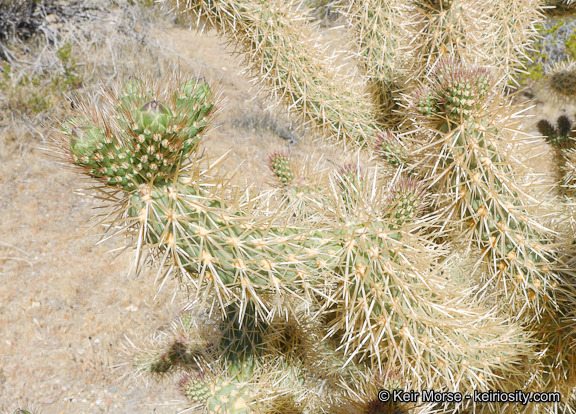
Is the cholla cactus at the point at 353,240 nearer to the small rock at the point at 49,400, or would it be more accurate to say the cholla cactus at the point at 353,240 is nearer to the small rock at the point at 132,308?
the small rock at the point at 49,400

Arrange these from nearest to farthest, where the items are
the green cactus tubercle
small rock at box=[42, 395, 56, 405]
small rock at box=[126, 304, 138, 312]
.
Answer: the green cactus tubercle < small rock at box=[42, 395, 56, 405] < small rock at box=[126, 304, 138, 312]

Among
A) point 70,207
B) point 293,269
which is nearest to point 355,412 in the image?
point 293,269

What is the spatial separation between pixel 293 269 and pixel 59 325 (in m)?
3.28

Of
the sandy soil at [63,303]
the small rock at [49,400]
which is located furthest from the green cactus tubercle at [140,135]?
the small rock at [49,400]

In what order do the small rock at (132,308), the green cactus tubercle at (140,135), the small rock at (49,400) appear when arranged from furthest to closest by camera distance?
1. the small rock at (132,308)
2. the small rock at (49,400)
3. the green cactus tubercle at (140,135)

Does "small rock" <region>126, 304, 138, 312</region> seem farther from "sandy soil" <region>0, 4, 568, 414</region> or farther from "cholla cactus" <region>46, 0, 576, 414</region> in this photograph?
"cholla cactus" <region>46, 0, 576, 414</region>

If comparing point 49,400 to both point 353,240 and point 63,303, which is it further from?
point 353,240

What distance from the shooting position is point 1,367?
3439 mm

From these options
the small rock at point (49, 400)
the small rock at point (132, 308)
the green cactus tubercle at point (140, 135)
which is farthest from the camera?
the small rock at point (132, 308)

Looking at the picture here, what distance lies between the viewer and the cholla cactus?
1189 mm

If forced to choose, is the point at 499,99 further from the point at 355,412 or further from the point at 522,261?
the point at 355,412

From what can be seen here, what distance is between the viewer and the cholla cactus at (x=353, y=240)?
1.19 meters

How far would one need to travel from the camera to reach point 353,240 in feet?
4.67

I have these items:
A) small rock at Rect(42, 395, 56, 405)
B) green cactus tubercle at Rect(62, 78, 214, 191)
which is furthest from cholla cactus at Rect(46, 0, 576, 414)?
small rock at Rect(42, 395, 56, 405)
